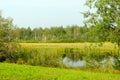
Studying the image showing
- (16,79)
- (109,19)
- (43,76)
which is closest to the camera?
(16,79)

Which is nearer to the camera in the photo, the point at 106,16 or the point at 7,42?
the point at 106,16

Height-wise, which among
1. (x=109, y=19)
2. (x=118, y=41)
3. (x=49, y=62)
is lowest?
(x=49, y=62)

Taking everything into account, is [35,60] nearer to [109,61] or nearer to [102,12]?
[109,61]

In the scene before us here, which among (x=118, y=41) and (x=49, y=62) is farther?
(x=49, y=62)

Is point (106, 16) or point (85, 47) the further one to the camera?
point (85, 47)

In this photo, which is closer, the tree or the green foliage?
the tree

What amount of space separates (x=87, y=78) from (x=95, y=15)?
12427 mm

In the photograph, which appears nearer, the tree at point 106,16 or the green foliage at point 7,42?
the tree at point 106,16

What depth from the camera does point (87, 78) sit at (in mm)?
19969

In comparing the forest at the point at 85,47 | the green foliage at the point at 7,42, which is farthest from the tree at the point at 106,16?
the green foliage at the point at 7,42

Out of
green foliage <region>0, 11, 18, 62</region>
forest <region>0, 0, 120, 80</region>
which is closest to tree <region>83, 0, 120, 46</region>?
forest <region>0, 0, 120, 80</region>

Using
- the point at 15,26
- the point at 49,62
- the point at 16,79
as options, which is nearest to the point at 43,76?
the point at 16,79

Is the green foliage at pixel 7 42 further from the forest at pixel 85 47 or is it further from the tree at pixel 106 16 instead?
the tree at pixel 106 16

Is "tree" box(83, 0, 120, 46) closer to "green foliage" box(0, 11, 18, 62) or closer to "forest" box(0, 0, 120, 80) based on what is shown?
"forest" box(0, 0, 120, 80)
